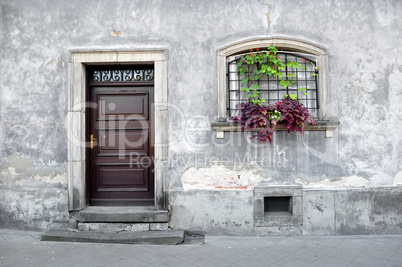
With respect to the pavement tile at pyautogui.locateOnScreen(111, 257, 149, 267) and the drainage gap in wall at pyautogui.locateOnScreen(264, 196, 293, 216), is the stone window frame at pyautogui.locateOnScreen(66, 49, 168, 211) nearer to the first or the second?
the pavement tile at pyautogui.locateOnScreen(111, 257, 149, 267)

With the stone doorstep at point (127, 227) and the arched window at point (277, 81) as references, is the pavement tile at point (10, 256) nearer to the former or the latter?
the stone doorstep at point (127, 227)

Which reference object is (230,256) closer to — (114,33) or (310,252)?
(310,252)

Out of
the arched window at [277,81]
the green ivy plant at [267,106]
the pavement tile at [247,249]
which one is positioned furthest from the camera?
the arched window at [277,81]

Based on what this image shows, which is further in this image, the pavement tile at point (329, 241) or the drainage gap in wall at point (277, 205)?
the drainage gap in wall at point (277, 205)

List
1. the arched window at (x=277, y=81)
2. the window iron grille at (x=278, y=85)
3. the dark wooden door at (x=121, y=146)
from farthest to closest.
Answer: the dark wooden door at (x=121, y=146) < the window iron grille at (x=278, y=85) < the arched window at (x=277, y=81)

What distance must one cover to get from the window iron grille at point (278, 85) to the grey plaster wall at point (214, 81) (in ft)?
0.96

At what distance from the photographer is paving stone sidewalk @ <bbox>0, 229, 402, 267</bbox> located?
11.0 feet

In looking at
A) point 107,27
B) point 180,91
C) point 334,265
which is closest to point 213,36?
point 180,91

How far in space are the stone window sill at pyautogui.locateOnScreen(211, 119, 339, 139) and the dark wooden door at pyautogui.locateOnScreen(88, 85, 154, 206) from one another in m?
1.21

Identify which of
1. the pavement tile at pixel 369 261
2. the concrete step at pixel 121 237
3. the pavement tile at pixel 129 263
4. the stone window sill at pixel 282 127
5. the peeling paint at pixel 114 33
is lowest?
the pavement tile at pixel 369 261

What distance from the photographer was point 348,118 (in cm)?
440

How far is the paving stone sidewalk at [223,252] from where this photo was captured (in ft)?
11.0

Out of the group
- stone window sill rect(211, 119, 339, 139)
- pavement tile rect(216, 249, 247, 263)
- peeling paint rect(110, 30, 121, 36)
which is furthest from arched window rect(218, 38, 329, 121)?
pavement tile rect(216, 249, 247, 263)

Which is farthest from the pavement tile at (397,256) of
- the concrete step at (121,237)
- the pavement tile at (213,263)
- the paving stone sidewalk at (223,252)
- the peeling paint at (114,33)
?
the peeling paint at (114,33)
